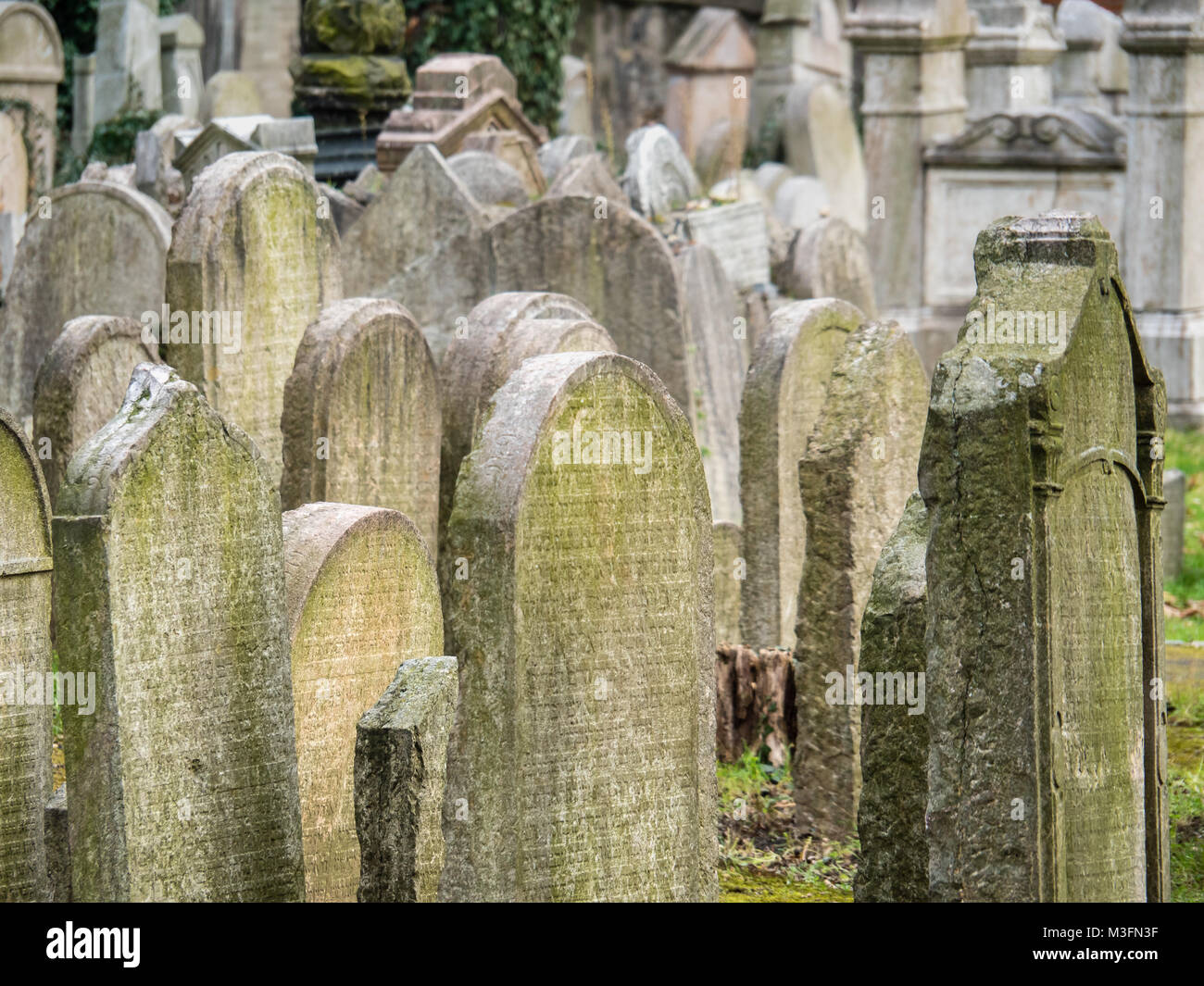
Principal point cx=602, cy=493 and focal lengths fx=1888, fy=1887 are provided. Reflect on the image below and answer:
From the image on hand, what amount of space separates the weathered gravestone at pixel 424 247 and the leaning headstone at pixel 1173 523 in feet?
12.1

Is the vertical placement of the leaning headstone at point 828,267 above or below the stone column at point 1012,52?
below

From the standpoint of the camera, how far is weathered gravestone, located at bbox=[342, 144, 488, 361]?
9531mm

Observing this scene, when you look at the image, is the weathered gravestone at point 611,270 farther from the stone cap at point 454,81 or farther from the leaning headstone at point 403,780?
the leaning headstone at point 403,780

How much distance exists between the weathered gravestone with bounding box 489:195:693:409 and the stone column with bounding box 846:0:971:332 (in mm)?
5490

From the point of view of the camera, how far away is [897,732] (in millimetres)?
4820

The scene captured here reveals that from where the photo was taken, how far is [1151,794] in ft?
15.2

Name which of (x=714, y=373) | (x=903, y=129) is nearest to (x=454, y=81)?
(x=903, y=129)

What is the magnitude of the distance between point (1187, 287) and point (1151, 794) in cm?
984

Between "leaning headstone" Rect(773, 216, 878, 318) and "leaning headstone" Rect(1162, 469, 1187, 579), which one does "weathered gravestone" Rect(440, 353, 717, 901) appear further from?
"leaning headstone" Rect(773, 216, 878, 318)

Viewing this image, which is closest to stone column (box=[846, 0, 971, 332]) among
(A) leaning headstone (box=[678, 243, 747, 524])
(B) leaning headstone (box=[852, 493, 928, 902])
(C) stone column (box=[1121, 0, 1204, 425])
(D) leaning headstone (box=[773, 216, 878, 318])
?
(C) stone column (box=[1121, 0, 1204, 425])

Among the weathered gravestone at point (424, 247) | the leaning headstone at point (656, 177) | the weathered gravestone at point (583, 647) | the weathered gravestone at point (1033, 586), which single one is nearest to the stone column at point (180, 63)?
the leaning headstone at point (656, 177)

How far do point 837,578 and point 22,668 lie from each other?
8.56ft

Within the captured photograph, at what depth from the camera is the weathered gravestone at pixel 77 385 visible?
6.94 meters
